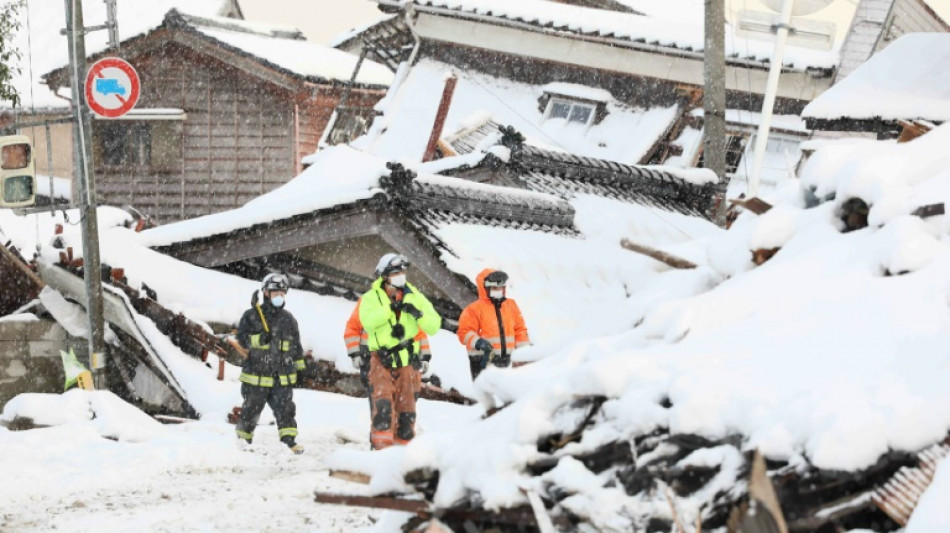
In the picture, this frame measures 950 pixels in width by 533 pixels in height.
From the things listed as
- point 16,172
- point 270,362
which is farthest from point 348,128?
point 270,362

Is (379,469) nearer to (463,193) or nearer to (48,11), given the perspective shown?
(463,193)

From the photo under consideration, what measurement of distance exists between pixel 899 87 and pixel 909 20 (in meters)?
12.9

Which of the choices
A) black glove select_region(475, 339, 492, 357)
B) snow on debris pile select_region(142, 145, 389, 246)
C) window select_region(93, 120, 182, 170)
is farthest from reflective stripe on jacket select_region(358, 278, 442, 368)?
window select_region(93, 120, 182, 170)

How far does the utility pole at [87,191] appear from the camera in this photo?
13844 mm

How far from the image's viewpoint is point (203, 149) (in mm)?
29625

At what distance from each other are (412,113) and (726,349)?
20.8 m

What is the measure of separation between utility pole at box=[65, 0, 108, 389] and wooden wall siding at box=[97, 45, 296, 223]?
15418mm

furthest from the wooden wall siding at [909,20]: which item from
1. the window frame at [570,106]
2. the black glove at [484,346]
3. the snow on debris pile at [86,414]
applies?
the snow on debris pile at [86,414]

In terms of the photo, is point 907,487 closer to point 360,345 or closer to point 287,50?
point 360,345

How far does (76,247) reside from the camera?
54.5 ft

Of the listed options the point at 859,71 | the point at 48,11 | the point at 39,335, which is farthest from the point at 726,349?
the point at 48,11

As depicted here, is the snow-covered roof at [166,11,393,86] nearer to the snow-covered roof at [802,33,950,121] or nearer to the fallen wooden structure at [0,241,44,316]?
the fallen wooden structure at [0,241,44,316]

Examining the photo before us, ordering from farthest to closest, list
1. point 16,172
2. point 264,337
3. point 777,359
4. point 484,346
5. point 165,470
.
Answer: point 16,172 < point 264,337 < point 484,346 < point 165,470 < point 777,359

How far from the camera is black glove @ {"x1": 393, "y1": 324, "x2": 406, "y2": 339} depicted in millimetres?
→ 9453
